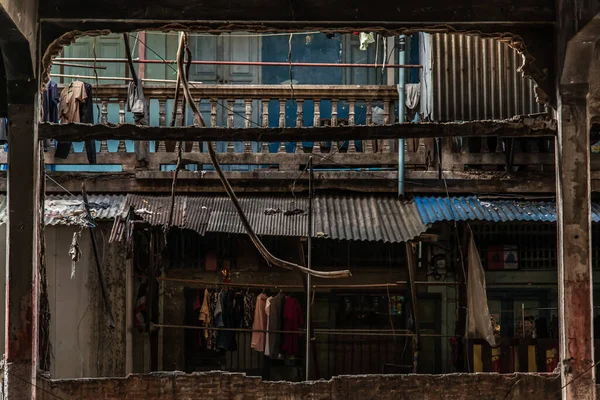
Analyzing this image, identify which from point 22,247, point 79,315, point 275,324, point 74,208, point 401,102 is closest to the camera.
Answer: point 22,247

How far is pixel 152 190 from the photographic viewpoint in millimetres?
11781

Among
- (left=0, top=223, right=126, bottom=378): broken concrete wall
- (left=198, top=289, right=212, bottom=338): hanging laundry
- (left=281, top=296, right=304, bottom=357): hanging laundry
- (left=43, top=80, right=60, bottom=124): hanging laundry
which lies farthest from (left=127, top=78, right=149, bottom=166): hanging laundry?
(left=281, top=296, right=304, bottom=357): hanging laundry

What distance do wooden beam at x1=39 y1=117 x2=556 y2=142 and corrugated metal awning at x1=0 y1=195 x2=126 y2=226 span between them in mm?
3252

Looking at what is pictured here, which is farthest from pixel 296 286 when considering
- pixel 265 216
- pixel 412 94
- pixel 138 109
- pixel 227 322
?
pixel 138 109

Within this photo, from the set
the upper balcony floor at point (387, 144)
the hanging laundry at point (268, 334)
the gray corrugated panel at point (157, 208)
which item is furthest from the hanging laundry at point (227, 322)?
the upper balcony floor at point (387, 144)

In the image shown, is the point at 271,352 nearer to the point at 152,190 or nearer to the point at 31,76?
the point at 152,190

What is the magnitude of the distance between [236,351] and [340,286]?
6.71 ft

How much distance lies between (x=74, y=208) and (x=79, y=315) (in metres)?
1.41

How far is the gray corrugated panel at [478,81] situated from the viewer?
1159 centimetres

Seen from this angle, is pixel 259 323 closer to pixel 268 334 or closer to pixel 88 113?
pixel 268 334

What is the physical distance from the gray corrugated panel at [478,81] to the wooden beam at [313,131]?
422 cm

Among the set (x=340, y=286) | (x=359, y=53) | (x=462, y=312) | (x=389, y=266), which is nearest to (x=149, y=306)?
(x=340, y=286)

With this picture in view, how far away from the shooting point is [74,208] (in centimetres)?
1088

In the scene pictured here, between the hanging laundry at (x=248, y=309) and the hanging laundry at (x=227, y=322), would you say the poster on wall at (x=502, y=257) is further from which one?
the hanging laundry at (x=227, y=322)
